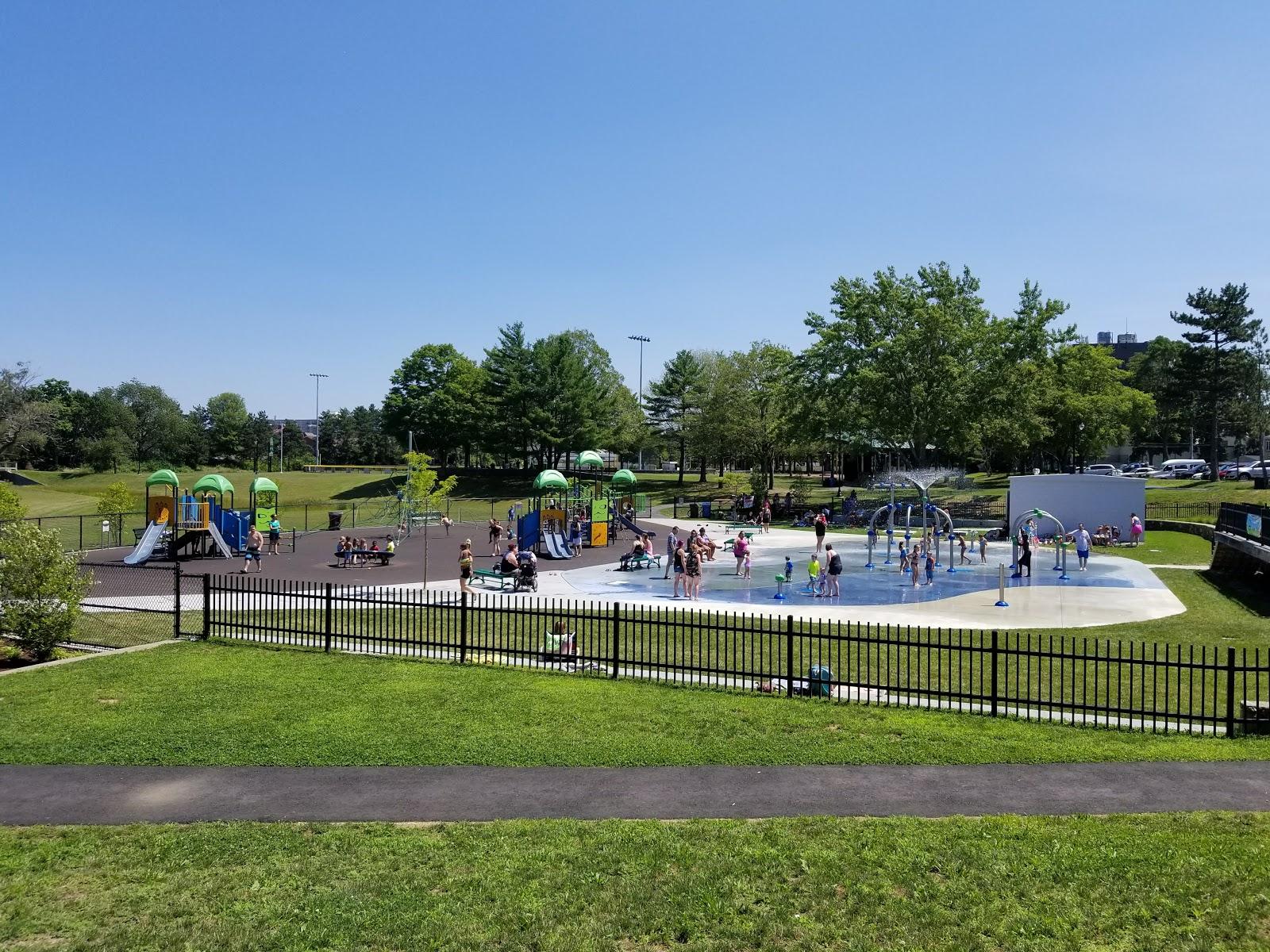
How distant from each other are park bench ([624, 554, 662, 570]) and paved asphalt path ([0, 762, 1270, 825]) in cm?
2078

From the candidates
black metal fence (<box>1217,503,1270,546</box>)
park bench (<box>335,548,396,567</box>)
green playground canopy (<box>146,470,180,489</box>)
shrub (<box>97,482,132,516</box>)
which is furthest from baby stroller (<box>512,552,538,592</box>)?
shrub (<box>97,482,132,516</box>)

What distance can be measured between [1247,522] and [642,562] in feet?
61.6

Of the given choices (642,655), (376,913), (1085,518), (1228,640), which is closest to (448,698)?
(642,655)

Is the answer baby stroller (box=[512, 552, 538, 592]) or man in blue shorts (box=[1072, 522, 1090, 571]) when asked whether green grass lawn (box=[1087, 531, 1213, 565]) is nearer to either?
man in blue shorts (box=[1072, 522, 1090, 571])

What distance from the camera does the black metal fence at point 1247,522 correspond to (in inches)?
958

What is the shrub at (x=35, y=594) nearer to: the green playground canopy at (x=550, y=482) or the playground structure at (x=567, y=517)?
the playground structure at (x=567, y=517)

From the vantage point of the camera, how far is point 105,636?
662 inches

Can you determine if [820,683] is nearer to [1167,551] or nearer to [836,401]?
[1167,551]

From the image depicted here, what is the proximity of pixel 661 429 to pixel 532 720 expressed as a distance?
82852 millimetres

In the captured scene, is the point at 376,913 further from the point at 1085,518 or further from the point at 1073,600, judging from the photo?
the point at 1085,518

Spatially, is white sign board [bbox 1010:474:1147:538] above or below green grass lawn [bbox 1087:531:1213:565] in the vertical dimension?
above

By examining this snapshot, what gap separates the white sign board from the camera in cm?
3847

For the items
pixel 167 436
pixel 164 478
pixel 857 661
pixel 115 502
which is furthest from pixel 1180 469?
pixel 167 436

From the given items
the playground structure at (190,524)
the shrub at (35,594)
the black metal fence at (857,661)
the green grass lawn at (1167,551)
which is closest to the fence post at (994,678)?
the black metal fence at (857,661)
